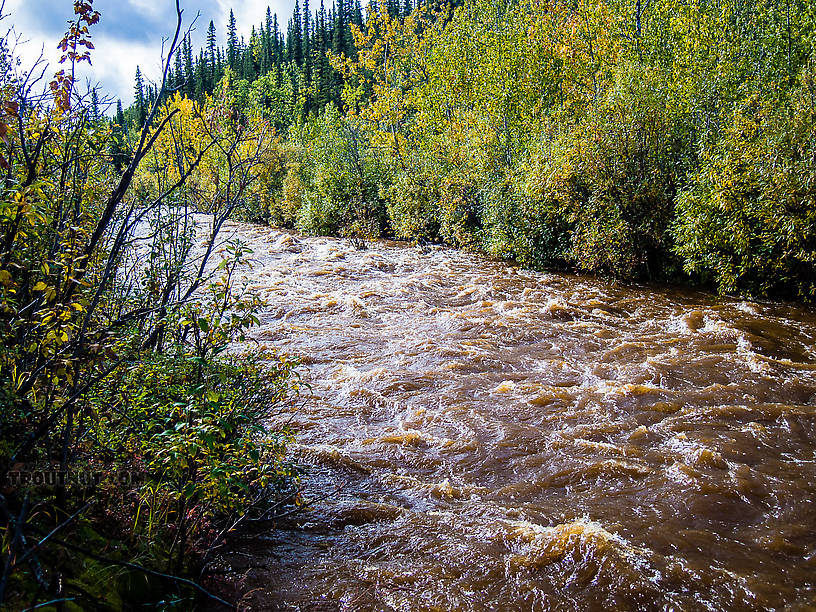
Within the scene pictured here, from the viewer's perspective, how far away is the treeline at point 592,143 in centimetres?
1048

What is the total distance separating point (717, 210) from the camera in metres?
10.9

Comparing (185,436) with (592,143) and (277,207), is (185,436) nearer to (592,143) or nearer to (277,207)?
(592,143)

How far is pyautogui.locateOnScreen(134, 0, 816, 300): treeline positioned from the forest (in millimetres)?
75

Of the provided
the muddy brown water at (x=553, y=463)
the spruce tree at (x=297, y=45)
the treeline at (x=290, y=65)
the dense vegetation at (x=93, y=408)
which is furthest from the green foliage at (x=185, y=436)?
the spruce tree at (x=297, y=45)

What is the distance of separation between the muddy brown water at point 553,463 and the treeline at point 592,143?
7.16 ft

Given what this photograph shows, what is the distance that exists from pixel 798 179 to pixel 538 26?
51.4 ft

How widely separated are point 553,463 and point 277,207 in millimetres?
27473

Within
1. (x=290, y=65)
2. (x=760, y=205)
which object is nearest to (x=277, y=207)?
(x=760, y=205)

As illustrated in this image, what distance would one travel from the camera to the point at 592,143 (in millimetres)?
13656

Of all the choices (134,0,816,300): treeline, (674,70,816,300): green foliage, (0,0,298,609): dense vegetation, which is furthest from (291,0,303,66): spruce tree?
(0,0,298,609): dense vegetation

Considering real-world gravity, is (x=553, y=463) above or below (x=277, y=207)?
below

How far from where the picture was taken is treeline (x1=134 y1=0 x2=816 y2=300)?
10.5m

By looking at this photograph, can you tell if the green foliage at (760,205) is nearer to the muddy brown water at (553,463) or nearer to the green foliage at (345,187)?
the muddy brown water at (553,463)

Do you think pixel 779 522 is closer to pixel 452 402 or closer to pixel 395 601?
pixel 395 601
